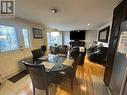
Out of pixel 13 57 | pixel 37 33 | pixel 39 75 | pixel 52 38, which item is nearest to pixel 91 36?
pixel 52 38

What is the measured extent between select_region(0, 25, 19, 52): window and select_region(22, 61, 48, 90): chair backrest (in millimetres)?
1648

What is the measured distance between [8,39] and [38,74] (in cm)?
210

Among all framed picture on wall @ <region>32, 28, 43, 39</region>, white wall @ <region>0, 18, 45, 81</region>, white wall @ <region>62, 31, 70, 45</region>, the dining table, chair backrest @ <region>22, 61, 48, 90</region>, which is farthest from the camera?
white wall @ <region>62, 31, 70, 45</region>

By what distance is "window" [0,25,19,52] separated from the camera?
8.52 feet

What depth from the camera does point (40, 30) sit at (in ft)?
15.9

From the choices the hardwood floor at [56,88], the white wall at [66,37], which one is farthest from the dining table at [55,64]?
the white wall at [66,37]

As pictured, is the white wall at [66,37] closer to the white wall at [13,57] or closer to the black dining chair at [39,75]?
the white wall at [13,57]

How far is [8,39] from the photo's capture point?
2.82 m

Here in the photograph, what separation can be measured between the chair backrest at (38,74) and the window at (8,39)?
5.41ft

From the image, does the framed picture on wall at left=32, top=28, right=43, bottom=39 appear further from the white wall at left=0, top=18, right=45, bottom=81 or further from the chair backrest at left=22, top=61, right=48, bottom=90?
the chair backrest at left=22, top=61, right=48, bottom=90

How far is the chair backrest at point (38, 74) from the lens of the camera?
1.48 meters

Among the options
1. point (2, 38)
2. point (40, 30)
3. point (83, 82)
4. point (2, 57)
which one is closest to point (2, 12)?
point (2, 38)

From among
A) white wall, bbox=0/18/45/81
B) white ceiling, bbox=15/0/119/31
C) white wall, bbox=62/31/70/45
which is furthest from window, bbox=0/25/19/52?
white wall, bbox=62/31/70/45

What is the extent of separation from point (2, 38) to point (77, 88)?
2.83 m
